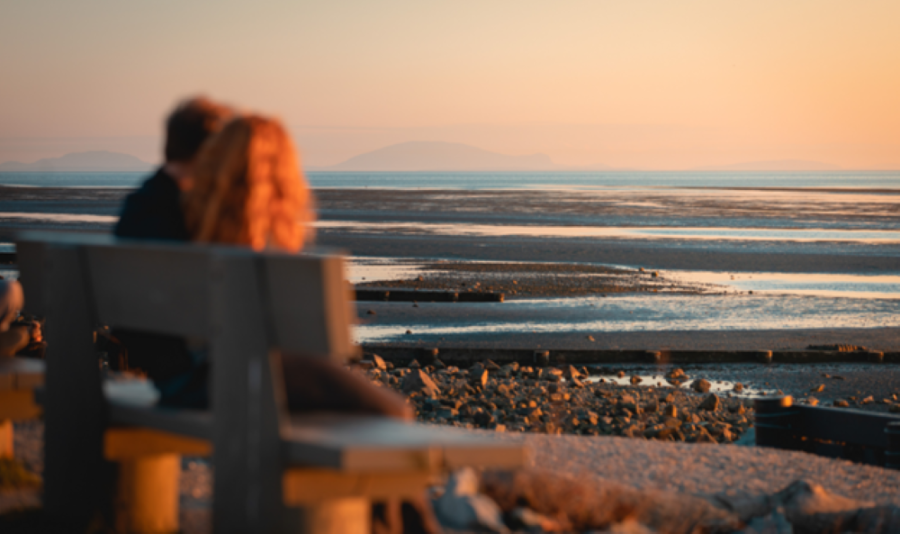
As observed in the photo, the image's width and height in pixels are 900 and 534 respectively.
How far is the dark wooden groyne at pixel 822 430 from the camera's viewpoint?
22.7 ft

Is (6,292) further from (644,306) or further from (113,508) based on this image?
(644,306)

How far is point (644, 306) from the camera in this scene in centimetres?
1683

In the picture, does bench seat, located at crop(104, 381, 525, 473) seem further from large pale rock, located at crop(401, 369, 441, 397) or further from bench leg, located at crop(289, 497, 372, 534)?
large pale rock, located at crop(401, 369, 441, 397)

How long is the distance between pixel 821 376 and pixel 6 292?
906 cm

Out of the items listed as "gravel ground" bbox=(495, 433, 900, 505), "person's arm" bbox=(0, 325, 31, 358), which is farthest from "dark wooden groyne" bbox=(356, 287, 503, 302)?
"person's arm" bbox=(0, 325, 31, 358)

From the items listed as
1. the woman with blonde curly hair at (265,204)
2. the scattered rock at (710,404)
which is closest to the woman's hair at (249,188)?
the woman with blonde curly hair at (265,204)

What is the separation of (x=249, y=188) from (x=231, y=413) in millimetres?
707

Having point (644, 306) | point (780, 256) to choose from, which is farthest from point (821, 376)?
point (780, 256)

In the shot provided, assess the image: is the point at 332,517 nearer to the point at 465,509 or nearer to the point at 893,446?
the point at 465,509

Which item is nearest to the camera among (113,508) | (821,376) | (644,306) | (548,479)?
(113,508)

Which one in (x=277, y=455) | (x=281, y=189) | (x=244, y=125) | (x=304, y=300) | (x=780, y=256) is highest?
(x=244, y=125)

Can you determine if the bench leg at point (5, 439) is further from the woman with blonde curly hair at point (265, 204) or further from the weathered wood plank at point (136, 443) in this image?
the woman with blonde curly hair at point (265, 204)

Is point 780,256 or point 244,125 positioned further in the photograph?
point 780,256

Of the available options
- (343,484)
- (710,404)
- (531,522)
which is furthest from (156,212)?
(710,404)
